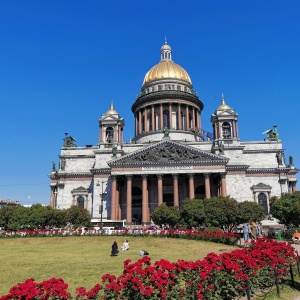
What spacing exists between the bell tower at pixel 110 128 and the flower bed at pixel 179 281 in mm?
56057

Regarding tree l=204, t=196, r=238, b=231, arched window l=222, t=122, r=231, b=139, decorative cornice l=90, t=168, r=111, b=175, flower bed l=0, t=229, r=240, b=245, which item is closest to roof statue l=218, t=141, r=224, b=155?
arched window l=222, t=122, r=231, b=139

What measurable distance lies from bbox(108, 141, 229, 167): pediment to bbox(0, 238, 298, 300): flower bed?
42939mm

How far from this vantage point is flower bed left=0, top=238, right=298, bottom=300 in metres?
7.45

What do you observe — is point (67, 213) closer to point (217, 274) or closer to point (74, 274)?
point (74, 274)

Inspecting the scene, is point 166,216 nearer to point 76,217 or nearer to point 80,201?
point 76,217

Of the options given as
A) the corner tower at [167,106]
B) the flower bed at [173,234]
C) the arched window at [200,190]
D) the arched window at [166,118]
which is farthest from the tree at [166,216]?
Answer: the arched window at [166,118]

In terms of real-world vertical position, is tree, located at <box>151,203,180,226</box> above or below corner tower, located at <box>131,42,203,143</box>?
below

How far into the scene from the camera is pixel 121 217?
5988cm

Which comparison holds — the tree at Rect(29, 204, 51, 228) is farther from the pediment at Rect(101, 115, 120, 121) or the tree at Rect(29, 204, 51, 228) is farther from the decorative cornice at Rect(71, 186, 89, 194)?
the pediment at Rect(101, 115, 120, 121)

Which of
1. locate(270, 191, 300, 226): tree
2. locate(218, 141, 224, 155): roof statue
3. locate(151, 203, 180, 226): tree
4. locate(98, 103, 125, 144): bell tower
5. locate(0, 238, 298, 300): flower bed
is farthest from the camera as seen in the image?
locate(98, 103, 125, 144): bell tower

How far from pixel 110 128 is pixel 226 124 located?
2428 centimetres

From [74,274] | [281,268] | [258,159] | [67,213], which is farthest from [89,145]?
[281,268]

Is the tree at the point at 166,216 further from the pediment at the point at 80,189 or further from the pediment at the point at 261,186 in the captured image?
the pediment at the point at 80,189

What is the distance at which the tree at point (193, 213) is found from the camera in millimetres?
40125
